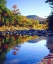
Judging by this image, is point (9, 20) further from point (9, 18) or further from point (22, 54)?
point (22, 54)

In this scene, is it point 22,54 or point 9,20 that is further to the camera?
point 9,20

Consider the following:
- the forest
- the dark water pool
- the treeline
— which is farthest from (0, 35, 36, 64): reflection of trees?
the treeline

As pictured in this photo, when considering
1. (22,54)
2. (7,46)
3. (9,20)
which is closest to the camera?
(22,54)

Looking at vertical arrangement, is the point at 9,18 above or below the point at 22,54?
above

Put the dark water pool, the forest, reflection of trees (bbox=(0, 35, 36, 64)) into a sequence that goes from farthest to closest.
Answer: the forest
reflection of trees (bbox=(0, 35, 36, 64))
the dark water pool

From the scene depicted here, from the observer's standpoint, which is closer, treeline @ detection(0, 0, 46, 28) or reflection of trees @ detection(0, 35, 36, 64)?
reflection of trees @ detection(0, 35, 36, 64)

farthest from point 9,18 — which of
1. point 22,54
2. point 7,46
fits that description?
point 22,54

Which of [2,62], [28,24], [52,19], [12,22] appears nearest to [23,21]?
[28,24]

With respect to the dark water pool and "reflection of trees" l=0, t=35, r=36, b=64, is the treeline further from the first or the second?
the dark water pool

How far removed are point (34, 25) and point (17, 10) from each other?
12.1m

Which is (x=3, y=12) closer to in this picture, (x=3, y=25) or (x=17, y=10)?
(x=3, y=25)

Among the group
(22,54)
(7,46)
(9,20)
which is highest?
(9,20)

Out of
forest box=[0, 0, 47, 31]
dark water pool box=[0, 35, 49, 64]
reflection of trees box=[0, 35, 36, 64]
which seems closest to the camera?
dark water pool box=[0, 35, 49, 64]

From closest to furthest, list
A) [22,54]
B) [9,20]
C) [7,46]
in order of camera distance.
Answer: [22,54], [7,46], [9,20]
